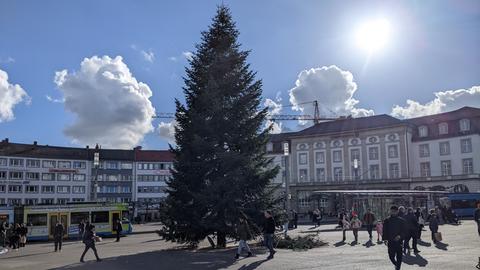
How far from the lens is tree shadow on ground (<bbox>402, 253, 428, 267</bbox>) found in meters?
15.3

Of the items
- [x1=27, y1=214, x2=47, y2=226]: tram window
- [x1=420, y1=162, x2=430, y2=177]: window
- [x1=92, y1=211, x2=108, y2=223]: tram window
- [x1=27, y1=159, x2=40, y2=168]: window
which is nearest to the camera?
[x1=27, y1=214, x2=47, y2=226]: tram window

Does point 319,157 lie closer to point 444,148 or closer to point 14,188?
point 444,148

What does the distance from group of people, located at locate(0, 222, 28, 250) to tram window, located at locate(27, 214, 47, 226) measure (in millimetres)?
3798

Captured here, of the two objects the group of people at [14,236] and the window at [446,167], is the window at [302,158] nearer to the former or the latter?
the window at [446,167]

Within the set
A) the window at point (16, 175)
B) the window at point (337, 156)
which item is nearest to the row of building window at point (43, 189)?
the window at point (16, 175)

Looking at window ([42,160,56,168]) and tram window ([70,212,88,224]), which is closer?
tram window ([70,212,88,224])

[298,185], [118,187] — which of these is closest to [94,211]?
[298,185]

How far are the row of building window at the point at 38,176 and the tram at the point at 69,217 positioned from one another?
5672cm

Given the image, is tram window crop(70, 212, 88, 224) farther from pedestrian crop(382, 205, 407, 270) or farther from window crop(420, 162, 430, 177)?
window crop(420, 162, 430, 177)

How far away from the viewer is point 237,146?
2414 cm

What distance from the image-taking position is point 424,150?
78.6 m

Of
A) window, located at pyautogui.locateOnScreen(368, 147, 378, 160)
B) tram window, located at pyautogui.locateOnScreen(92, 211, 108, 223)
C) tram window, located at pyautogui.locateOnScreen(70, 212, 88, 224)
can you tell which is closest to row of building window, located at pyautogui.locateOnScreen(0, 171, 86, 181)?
window, located at pyautogui.locateOnScreen(368, 147, 378, 160)

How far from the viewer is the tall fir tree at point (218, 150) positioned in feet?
74.1

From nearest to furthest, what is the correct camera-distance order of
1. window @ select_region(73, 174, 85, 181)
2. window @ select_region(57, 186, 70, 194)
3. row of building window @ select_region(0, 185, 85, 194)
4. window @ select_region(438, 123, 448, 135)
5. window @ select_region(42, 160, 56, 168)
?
window @ select_region(438, 123, 448, 135)
row of building window @ select_region(0, 185, 85, 194)
window @ select_region(42, 160, 56, 168)
window @ select_region(57, 186, 70, 194)
window @ select_region(73, 174, 85, 181)
